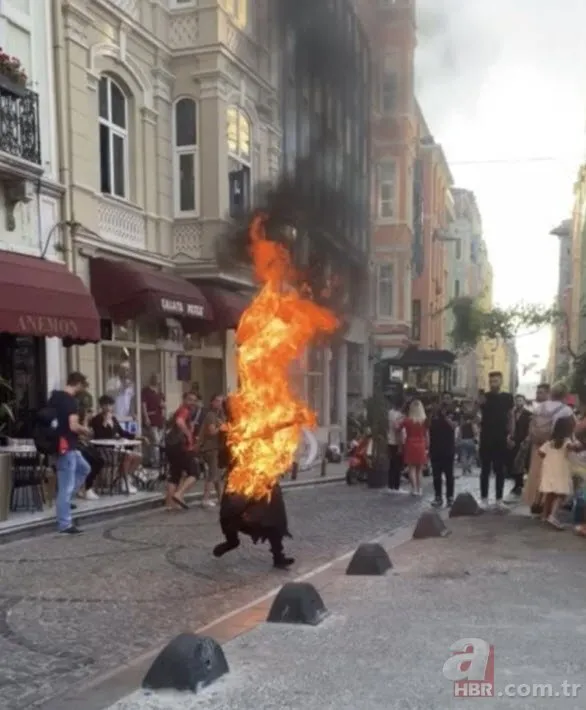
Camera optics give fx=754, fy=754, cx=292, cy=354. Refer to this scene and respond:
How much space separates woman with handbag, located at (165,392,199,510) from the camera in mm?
10148

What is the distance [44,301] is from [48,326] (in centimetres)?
42

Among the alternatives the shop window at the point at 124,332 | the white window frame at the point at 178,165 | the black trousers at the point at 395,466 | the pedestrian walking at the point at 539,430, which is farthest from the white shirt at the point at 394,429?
the white window frame at the point at 178,165

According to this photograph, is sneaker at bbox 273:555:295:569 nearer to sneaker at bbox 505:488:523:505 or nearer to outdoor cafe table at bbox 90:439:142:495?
outdoor cafe table at bbox 90:439:142:495

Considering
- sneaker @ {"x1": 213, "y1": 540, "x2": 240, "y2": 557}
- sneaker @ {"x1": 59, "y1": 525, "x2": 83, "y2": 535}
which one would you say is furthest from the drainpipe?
sneaker @ {"x1": 213, "y1": 540, "x2": 240, "y2": 557}

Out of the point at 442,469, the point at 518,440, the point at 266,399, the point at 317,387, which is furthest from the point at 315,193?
the point at 317,387

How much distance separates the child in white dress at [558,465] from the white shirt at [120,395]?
7.26 metres

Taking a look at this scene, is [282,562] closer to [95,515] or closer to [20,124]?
[95,515]

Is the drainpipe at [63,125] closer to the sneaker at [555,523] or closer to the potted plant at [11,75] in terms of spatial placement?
the potted plant at [11,75]

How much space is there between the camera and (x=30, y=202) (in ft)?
38.5

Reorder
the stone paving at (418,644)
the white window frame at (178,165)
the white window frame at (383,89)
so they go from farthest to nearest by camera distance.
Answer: the white window frame at (178,165) → the white window frame at (383,89) → the stone paving at (418,644)

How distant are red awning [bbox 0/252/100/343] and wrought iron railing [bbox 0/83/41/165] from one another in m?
1.56

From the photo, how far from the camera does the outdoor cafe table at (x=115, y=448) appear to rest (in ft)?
35.6

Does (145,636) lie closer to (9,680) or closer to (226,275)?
(9,680)

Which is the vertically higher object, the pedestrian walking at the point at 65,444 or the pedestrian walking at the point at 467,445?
the pedestrian walking at the point at 65,444
